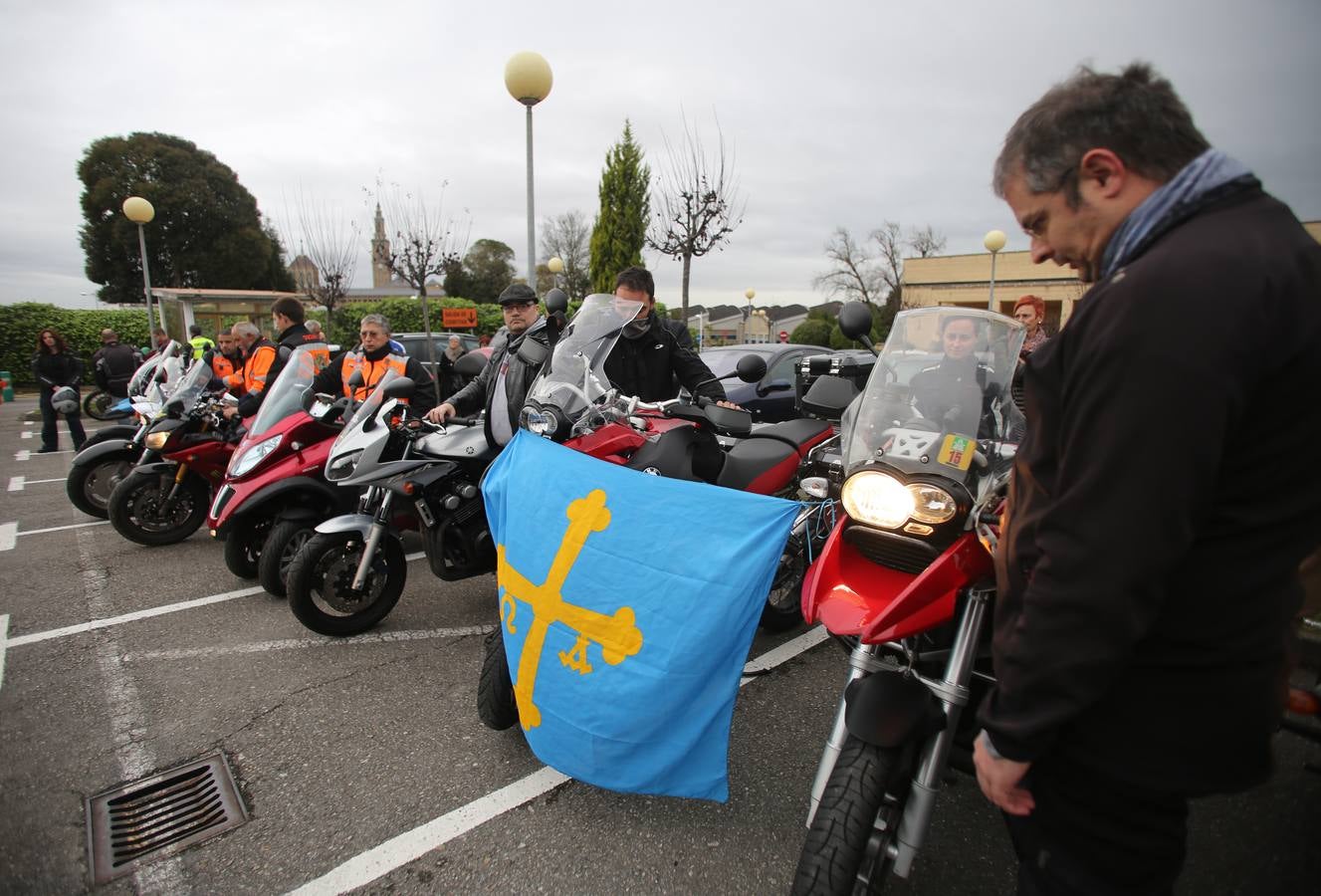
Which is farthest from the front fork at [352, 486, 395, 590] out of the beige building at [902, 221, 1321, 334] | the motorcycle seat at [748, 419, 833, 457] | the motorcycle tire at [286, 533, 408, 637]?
the beige building at [902, 221, 1321, 334]

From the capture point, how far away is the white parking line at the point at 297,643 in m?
3.65

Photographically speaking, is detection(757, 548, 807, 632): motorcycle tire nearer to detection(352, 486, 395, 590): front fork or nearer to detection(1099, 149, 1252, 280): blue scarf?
detection(352, 486, 395, 590): front fork

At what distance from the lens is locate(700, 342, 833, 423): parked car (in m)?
8.27

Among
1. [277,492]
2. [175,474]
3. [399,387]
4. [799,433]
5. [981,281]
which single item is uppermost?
[981,281]

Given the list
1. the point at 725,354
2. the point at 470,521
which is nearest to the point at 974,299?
the point at 725,354

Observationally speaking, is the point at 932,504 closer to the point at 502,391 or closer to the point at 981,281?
the point at 502,391

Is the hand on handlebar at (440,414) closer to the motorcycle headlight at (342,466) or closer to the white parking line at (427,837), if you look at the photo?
the motorcycle headlight at (342,466)

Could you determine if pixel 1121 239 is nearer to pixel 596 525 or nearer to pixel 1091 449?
pixel 1091 449

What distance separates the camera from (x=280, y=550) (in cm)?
406

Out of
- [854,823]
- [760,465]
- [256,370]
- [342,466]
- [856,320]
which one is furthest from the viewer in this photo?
[256,370]

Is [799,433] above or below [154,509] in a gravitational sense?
above


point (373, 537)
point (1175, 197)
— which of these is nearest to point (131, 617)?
point (373, 537)

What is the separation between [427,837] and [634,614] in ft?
3.60

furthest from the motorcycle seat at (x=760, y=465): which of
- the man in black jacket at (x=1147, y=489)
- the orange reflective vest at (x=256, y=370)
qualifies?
the orange reflective vest at (x=256, y=370)
